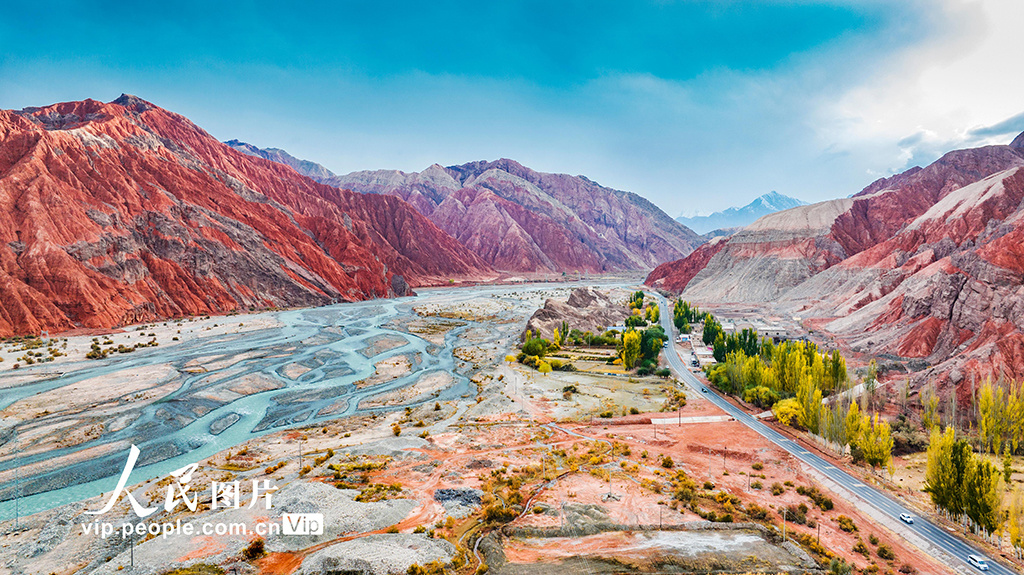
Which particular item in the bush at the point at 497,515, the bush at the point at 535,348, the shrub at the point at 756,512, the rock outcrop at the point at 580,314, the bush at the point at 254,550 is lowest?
the shrub at the point at 756,512

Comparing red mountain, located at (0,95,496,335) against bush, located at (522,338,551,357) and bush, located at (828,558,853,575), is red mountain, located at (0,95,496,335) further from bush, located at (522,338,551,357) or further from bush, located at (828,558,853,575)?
bush, located at (828,558,853,575)

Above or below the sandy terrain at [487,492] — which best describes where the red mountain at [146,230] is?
above

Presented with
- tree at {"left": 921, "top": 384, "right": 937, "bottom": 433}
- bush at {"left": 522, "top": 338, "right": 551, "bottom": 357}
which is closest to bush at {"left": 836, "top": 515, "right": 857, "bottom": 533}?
tree at {"left": 921, "top": 384, "right": 937, "bottom": 433}

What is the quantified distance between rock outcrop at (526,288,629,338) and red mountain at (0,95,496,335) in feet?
224

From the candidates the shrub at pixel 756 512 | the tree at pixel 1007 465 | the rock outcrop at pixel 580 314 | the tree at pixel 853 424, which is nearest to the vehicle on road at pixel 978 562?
the shrub at pixel 756 512

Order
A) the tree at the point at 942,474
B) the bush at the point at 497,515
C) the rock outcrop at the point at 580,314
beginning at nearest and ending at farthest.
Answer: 1. the bush at the point at 497,515
2. the tree at the point at 942,474
3. the rock outcrop at the point at 580,314

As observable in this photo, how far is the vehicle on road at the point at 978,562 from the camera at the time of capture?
78.1ft

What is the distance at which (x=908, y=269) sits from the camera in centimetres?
8506

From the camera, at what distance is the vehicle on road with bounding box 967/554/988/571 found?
23.8 metres

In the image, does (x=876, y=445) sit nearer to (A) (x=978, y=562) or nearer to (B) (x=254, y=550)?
(A) (x=978, y=562)

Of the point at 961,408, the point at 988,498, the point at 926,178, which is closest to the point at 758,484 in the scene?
the point at 988,498

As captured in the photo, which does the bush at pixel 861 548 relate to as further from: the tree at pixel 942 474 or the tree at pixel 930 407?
the tree at pixel 930 407

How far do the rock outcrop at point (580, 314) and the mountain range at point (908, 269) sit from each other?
39.2 m

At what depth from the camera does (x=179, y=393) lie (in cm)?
5019
